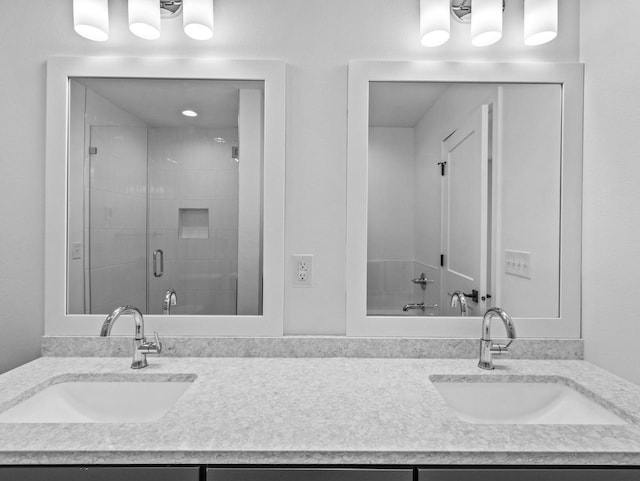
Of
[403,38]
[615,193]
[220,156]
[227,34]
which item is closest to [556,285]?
[615,193]

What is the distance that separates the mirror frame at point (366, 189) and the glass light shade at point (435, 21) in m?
0.08

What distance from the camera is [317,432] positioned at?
0.79 metres

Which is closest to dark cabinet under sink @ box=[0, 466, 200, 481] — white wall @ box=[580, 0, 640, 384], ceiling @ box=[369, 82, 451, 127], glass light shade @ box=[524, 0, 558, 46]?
ceiling @ box=[369, 82, 451, 127]

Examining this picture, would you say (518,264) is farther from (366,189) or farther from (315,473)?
(315,473)

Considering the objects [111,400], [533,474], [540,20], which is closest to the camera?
[533,474]

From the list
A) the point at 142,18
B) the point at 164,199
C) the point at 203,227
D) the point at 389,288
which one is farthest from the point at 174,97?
the point at 389,288

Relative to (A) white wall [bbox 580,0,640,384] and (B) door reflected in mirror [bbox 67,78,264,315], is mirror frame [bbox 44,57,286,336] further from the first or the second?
(A) white wall [bbox 580,0,640,384]

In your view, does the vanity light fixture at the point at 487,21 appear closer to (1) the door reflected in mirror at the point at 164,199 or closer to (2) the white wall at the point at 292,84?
(2) the white wall at the point at 292,84

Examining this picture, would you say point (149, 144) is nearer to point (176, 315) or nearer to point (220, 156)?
point (220, 156)

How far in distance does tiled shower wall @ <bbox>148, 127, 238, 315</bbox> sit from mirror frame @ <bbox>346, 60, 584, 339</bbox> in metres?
0.43

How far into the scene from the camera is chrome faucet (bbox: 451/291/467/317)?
129cm

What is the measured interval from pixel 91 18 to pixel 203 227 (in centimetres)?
79

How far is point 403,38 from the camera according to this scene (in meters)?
1.29

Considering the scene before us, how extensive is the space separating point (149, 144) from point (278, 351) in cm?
86
